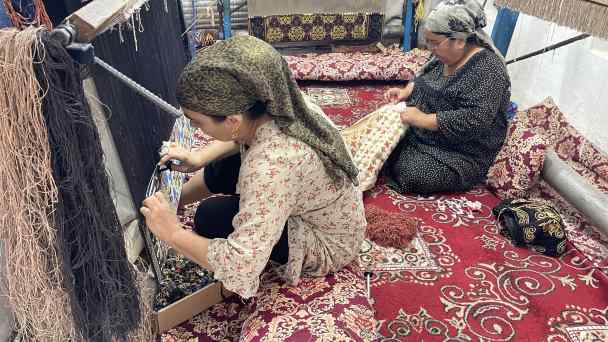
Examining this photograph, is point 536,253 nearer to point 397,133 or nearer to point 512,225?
point 512,225

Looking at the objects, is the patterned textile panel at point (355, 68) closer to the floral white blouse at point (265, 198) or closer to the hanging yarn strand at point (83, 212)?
the floral white blouse at point (265, 198)

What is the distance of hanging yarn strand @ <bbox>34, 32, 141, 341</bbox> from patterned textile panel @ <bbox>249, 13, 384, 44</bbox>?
3337 mm

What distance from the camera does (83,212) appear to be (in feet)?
3.00

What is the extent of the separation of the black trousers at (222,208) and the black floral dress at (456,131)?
0.99 m

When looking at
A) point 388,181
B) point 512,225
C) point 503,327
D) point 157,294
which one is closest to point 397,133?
point 388,181

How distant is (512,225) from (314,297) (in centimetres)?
107

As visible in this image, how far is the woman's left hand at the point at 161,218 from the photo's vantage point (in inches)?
45.5

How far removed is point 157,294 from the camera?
155 centimetres

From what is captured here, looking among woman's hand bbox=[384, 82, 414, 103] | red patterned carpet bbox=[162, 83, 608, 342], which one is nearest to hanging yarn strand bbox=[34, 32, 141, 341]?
red patterned carpet bbox=[162, 83, 608, 342]

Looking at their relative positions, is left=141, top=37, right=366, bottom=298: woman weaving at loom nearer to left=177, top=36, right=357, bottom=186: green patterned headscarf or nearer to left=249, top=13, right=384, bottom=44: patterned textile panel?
left=177, top=36, right=357, bottom=186: green patterned headscarf

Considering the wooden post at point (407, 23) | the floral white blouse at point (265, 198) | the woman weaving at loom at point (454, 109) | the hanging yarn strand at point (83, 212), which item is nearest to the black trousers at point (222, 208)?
the floral white blouse at point (265, 198)

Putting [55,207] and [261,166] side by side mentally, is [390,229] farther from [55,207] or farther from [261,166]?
[55,207]

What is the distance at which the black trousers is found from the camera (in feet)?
4.67

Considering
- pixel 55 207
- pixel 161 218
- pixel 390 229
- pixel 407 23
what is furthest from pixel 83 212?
pixel 407 23
